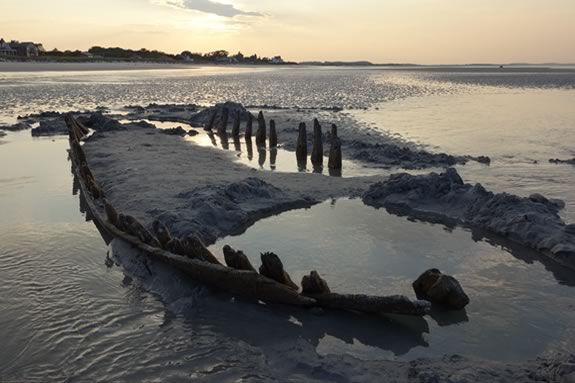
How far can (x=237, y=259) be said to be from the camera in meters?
7.27

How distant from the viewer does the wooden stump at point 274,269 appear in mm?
Answer: 6969

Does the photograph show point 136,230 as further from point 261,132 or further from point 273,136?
point 261,132

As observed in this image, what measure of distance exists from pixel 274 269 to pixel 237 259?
1.89ft

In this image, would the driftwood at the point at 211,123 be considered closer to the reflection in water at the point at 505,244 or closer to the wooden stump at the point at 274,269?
the reflection in water at the point at 505,244

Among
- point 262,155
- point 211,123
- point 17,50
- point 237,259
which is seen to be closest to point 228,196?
point 237,259

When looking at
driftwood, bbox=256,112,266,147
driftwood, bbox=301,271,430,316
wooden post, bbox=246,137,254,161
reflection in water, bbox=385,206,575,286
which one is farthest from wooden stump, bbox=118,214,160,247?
driftwood, bbox=256,112,266,147

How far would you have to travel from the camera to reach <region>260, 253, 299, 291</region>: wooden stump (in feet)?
22.9

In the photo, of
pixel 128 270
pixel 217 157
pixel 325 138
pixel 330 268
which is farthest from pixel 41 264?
pixel 325 138

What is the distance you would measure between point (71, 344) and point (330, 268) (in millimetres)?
4290

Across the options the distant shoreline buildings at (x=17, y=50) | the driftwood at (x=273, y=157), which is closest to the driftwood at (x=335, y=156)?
the driftwood at (x=273, y=157)

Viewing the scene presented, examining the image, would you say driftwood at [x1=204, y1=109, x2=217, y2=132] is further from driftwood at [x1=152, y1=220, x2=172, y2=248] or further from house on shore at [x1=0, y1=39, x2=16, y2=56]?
house on shore at [x1=0, y1=39, x2=16, y2=56]

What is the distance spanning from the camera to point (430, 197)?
1269cm

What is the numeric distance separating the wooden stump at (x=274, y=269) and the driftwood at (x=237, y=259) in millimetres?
226

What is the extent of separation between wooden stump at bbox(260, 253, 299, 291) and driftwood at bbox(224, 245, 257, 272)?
0.23 metres
